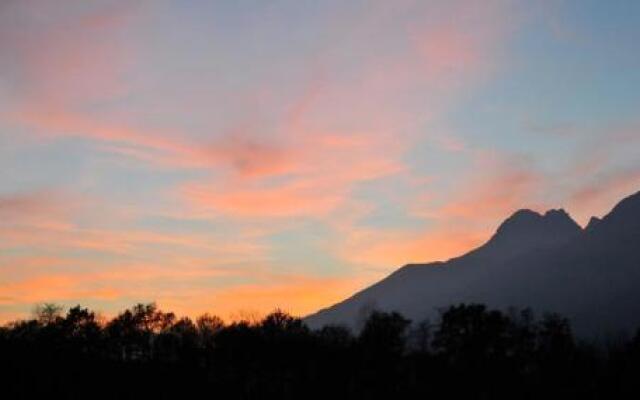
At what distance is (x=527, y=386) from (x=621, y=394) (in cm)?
1374

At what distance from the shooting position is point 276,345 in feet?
337

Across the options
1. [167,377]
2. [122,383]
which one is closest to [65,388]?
[122,383]

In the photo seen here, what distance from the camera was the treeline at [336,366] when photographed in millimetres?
85000

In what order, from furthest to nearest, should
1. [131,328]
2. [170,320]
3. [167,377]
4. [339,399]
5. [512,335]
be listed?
[170,320] → [131,328] → [512,335] → [167,377] → [339,399]

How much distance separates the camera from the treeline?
8500 centimetres

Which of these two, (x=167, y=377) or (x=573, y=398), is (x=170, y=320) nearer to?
(x=167, y=377)

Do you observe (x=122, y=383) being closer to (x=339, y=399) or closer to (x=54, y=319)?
(x=339, y=399)

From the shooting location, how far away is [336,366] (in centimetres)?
9712

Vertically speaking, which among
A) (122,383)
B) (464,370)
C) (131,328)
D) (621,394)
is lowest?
(621,394)

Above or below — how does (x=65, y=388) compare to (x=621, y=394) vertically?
above

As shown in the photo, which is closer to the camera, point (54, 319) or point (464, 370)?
point (464, 370)

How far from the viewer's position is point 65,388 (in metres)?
81.4

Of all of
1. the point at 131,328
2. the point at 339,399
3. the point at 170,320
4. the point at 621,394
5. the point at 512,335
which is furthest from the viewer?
the point at 170,320

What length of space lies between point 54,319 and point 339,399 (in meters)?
59.2
